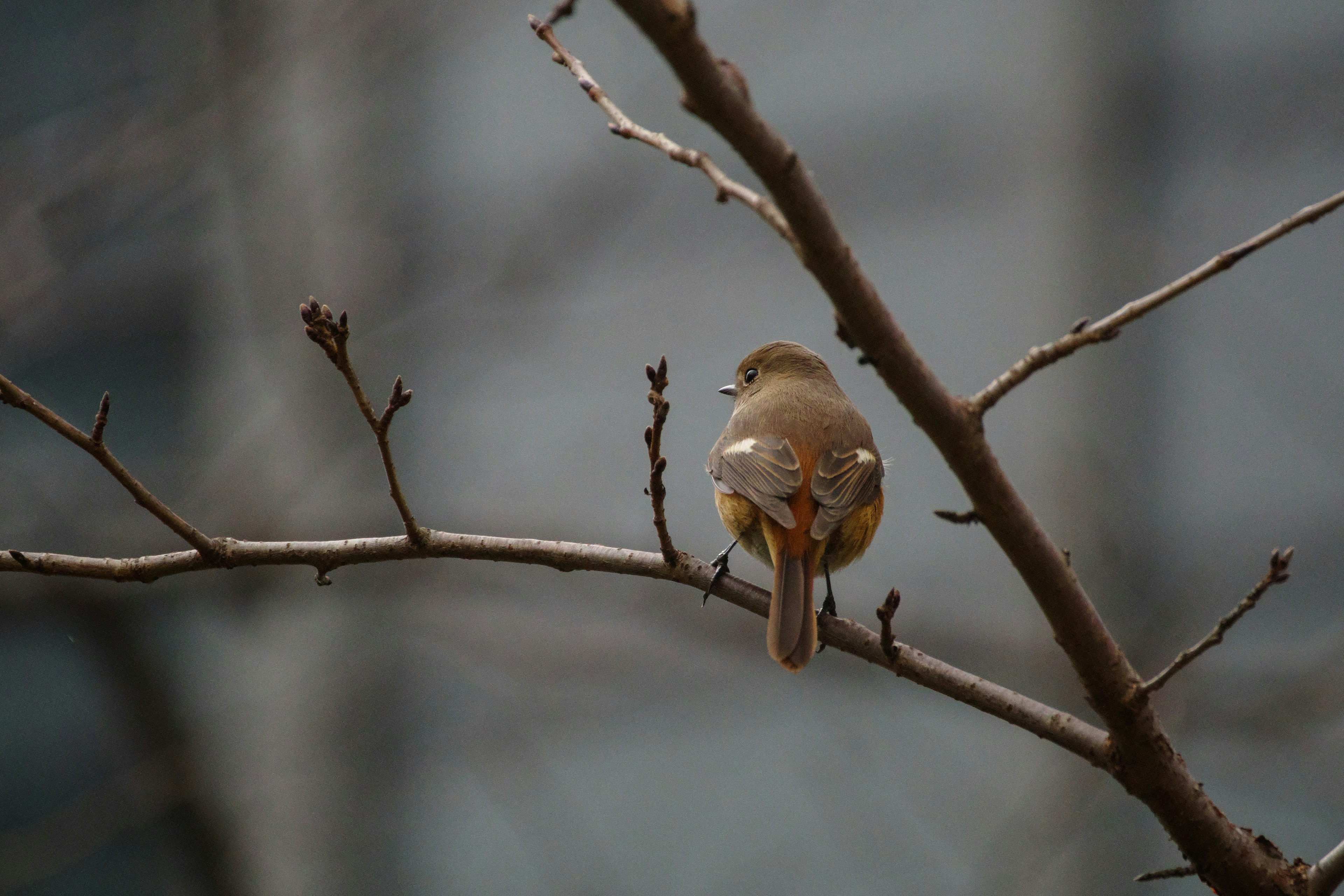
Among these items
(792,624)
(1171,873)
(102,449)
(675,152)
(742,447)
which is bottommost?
(1171,873)

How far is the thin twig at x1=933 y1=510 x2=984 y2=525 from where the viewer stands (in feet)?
6.34

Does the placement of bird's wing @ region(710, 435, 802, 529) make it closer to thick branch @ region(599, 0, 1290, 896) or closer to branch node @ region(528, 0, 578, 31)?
thick branch @ region(599, 0, 1290, 896)

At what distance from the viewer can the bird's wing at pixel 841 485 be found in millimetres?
3334

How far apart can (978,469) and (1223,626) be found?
63 centimetres

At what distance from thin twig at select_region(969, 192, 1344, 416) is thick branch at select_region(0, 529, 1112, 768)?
0.85 metres

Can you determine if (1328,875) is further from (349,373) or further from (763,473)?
(349,373)

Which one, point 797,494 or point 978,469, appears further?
point 797,494

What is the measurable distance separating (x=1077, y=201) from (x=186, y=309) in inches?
297

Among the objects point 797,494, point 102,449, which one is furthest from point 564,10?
point 797,494

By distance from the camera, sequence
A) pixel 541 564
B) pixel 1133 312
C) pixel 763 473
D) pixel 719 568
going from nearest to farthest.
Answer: pixel 1133 312 → pixel 541 564 → pixel 719 568 → pixel 763 473

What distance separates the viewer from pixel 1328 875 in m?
2.09

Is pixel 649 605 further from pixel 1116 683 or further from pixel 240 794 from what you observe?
pixel 1116 683

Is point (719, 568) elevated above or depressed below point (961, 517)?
above

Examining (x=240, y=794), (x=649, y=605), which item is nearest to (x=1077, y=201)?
(x=649, y=605)
